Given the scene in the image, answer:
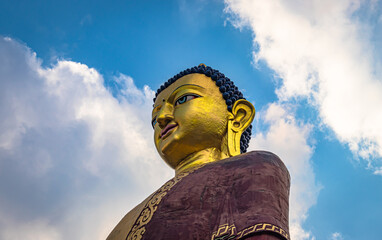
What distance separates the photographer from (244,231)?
3.80 m

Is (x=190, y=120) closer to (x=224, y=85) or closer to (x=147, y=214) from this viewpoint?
(x=224, y=85)

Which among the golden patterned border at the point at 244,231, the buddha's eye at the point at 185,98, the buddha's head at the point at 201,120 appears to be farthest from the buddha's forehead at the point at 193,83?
the golden patterned border at the point at 244,231

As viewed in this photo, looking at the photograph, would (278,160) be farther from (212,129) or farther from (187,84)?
(187,84)

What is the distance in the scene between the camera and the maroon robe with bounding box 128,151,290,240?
390 cm

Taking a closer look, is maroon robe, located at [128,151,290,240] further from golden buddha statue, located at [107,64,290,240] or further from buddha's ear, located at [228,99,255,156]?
buddha's ear, located at [228,99,255,156]

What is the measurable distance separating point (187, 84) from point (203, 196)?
2.09m

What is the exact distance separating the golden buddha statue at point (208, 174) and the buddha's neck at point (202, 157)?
13 mm

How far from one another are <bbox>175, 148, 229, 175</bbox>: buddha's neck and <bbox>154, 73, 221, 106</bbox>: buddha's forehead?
86 centimetres

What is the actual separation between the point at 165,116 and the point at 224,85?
3.33 feet

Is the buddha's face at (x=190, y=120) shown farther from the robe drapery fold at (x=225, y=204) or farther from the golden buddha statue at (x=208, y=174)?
the robe drapery fold at (x=225, y=204)

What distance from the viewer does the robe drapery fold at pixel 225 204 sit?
3.91 metres

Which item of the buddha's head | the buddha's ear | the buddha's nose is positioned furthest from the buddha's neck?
the buddha's nose

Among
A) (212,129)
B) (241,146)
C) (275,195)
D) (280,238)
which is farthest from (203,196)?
(241,146)

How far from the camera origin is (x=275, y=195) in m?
4.20
